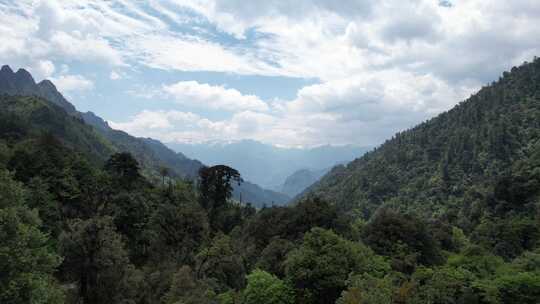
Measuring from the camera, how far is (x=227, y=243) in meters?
38.1

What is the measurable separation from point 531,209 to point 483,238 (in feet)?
54.8

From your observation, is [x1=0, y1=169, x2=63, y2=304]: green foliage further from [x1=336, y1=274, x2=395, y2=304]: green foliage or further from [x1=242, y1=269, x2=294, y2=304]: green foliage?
[x1=336, y1=274, x2=395, y2=304]: green foliage

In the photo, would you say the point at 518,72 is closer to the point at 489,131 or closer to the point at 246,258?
the point at 489,131

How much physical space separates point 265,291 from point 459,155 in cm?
9722

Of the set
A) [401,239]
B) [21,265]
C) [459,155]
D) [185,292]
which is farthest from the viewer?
[459,155]

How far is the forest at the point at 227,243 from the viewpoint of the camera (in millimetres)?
23266

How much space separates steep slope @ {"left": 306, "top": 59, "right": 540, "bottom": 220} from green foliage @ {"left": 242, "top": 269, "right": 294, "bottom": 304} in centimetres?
5600

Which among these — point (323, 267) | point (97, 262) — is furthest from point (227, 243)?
point (97, 262)

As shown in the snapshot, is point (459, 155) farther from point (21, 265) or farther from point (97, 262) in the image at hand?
point (21, 265)

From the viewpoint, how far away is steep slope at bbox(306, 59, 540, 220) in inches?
3780

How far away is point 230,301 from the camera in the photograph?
28875mm

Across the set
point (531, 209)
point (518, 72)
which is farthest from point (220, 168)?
point (518, 72)

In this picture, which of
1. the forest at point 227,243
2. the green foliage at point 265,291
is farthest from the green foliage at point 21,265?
the green foliage at point 265,291

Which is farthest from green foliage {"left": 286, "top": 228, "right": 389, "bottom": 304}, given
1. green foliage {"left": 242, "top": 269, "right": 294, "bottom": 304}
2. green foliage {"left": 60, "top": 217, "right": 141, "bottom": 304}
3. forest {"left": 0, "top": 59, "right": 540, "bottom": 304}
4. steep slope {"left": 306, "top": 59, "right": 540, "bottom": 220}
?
steep slope {"left": 306, "top": 59, "right": 540, "bottom": 220}
